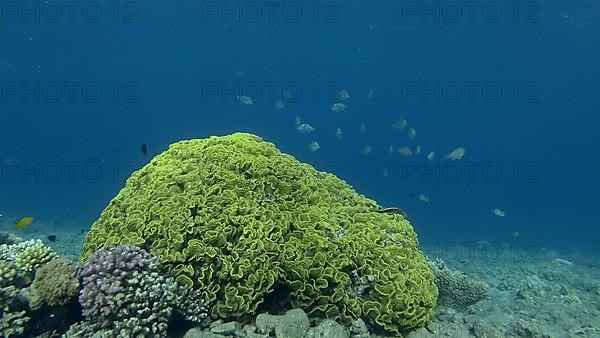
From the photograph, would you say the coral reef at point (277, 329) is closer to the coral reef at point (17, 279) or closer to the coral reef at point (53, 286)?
the coral reef at point (53, 286)

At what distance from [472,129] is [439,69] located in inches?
2329

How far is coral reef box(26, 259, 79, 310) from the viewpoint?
17.5 ft

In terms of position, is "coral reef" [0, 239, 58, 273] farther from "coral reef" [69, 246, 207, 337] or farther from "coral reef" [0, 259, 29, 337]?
"coral reef" [69, 246, 207, 337]

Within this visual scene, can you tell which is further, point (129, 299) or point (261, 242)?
point (261, 242)

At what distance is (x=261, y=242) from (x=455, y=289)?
15.7ft

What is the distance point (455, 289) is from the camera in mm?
8820

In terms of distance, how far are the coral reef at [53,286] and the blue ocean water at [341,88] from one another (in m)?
18.2

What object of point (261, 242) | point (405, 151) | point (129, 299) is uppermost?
point (405, 151)

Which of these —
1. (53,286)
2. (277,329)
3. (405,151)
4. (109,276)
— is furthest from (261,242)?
(405,151)

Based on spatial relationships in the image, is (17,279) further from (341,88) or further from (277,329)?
(341,88)

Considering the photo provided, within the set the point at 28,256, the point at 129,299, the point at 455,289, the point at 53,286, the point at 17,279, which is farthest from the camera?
the point at 455,289

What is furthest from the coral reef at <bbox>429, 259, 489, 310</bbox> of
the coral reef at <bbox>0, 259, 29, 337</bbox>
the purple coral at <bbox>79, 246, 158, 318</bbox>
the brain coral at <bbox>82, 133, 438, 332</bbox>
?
the coral reef at <bbox>0, 259, 29, 337</bbox>

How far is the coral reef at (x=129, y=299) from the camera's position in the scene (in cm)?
501

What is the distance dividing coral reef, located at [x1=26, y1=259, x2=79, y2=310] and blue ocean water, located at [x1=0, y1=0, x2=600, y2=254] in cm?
1818
